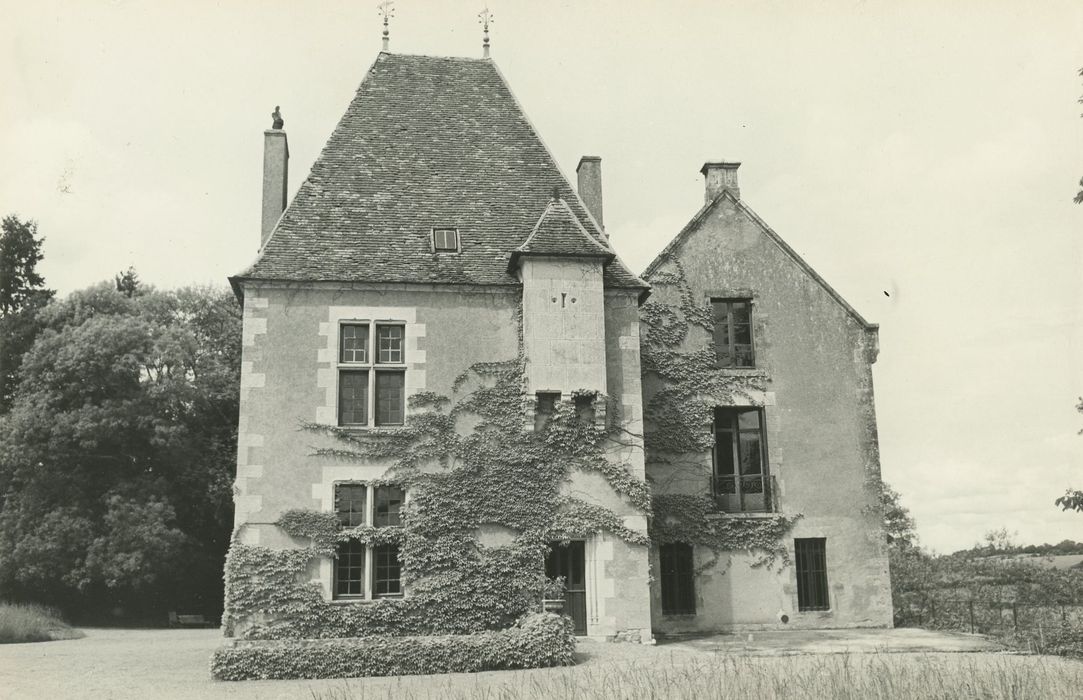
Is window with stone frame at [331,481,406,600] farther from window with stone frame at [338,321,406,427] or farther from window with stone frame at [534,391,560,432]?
window with stone frame at [534,391,560,432]

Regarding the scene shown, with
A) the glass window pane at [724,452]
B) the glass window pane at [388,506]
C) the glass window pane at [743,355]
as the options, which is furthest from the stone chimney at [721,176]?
the glass window pane at [388,506]

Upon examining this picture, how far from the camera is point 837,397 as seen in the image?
74.3ft

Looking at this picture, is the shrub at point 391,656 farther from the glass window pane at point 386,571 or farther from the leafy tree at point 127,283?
the leafy tree at point 127,283

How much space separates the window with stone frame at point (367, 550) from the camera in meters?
17.6

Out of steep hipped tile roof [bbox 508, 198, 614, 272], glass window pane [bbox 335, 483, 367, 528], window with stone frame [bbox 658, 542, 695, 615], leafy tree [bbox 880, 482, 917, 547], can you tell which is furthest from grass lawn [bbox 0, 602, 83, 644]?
leafy tree [bbox 880, 482, 917, 547]

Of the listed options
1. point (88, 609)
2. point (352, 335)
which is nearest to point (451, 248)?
point (352, 335)

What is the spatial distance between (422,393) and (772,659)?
8.04m

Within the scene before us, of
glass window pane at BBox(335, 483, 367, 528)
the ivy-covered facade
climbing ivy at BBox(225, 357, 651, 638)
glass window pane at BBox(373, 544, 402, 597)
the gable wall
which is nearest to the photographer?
climbing ivy at BBox(225, 357, 651, 638)

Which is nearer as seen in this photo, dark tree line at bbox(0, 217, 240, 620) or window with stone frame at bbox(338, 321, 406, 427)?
window with stone frame at bbox(338, 321, 406, 427)

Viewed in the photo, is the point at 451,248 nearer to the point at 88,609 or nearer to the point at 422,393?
the point at 422,393

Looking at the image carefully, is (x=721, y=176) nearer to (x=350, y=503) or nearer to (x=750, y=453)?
(x=750, y=453)

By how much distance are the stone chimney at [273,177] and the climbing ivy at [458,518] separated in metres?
5.24

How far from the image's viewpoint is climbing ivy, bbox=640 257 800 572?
2148 cm

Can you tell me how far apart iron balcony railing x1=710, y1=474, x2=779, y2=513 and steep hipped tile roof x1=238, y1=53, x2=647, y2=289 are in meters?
5.59
